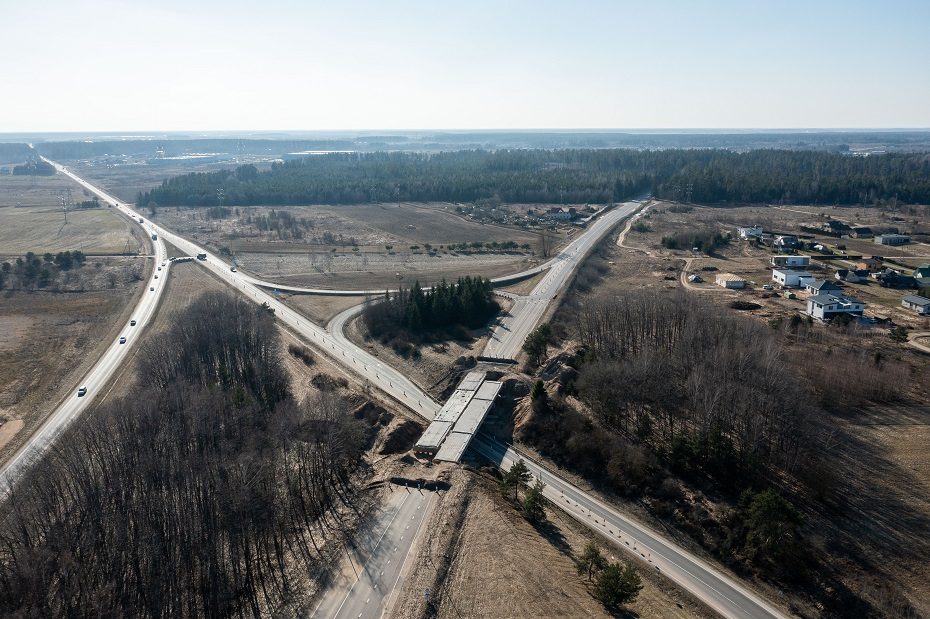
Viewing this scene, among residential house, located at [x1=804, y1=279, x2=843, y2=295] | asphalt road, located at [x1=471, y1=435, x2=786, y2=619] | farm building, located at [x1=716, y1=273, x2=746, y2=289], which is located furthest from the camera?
farm building, located at [x1=716, y1=273, x2=746, y2=289]

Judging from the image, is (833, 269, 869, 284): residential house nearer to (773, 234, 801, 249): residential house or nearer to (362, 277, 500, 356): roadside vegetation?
(773, 234, 801, 249): residential house

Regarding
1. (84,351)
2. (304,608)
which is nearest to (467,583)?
(304,608)

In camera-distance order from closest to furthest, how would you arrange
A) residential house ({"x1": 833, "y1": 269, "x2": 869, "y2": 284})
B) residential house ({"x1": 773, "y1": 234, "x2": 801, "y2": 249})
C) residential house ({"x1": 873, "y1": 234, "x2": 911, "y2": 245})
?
residential house ({"x1": 833, "y1": 269, "x2": 869, "y2": 284}), residential house ({"x1": 773, "y1": 234, "x2": 801, "y2": 249}), residential house ({"x1": 873, "y1": 234, "x2": 911, "y2": 245})

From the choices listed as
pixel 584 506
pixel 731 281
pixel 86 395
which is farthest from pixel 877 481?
pixel 86 395

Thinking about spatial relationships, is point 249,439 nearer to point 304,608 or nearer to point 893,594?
point 304,608

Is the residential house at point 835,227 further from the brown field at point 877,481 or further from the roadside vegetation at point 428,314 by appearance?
the roadside vegetation at point 428,314

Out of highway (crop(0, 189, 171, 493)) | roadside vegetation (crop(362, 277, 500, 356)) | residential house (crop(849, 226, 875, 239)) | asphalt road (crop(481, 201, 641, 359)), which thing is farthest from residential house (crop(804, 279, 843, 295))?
highway (crop(0, 189, 171, 493))

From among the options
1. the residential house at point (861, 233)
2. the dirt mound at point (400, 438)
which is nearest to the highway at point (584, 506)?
the dirt mound at point (400, 438)
